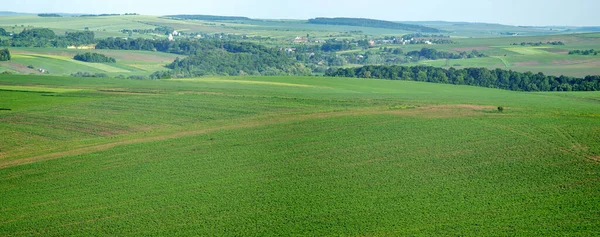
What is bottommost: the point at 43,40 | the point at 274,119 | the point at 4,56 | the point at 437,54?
the point at 437,54

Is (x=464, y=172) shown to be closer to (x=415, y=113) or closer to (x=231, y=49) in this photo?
(x=415, y=113)

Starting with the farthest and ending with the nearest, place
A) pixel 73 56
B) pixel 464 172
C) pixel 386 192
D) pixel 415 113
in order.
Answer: pixel 73 56 < pixel 415 113 < pixel 464 172 < pixel 386 192

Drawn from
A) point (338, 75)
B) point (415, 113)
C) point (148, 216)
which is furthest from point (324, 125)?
point (338, 75)

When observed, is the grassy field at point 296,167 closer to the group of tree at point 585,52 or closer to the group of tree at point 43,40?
the group of tree at point 585,52

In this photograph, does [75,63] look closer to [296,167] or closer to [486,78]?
[486,78]

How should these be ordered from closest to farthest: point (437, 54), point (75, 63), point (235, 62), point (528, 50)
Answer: point (75, 63), point (235, 62), point (528, 50), point (437, 54)

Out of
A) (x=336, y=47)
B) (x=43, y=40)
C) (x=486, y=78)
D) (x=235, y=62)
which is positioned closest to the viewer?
(x=486, y=78)

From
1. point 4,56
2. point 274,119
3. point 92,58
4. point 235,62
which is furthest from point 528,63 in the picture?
point 4,56
